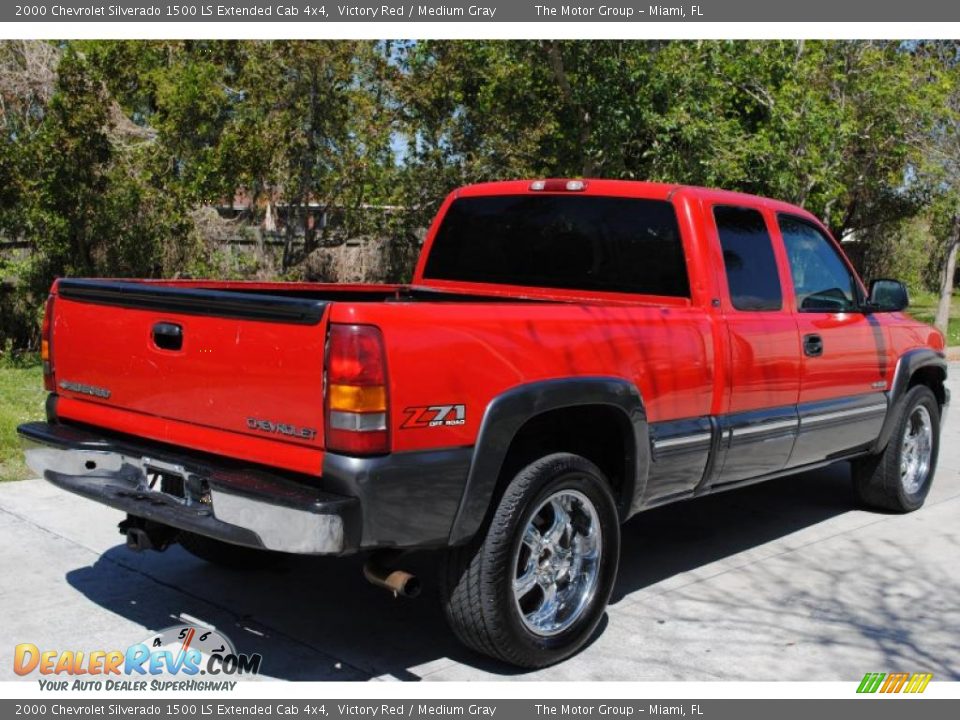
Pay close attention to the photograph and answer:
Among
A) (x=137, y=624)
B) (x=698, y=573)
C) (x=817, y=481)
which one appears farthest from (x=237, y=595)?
(x=817, y=481)

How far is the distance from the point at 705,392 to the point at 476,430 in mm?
1592

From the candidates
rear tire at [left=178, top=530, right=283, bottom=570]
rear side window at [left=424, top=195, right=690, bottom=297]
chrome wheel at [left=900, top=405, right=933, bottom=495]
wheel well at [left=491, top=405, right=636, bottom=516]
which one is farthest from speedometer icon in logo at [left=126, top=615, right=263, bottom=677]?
chrome wheel at [left=900, top=405, right=933, bottom=495]

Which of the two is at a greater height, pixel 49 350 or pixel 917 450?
pixel 49 350

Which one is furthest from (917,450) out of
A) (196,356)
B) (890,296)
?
(196,356)

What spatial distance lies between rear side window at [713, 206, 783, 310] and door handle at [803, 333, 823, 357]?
11.2 inches

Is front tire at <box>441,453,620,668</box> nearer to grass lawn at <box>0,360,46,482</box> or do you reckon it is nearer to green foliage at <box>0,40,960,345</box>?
grass lawn at <box>0,360,46,482</box>

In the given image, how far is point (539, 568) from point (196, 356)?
5.30 feet

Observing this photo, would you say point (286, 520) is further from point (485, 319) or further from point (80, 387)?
point (80, 387)

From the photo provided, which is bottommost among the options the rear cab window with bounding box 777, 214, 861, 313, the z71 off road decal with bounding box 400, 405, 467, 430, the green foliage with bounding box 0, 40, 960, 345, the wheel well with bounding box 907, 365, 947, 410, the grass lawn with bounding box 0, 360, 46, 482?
the grass lawn with bounding box 0, 360, 46, 482

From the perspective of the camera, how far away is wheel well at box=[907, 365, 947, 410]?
7219 mm

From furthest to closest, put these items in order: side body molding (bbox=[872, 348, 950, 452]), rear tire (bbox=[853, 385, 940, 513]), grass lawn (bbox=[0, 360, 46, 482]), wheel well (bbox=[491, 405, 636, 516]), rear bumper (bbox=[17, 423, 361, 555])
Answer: grass lawn (bbox=[0, 360, 46, 482]) → rear tire (bbox=[853, 385, 940, 513]) → side body molding (bbox=[872, 348, 950, 452]) → wheel well (bbox=[491, 405, 636, 516]) → rear bumper (bbox=[17, 423, 361, 555])

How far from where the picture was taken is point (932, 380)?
737cm

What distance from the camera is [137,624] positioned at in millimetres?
4793

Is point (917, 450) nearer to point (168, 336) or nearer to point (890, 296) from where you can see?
point (890, 296)
